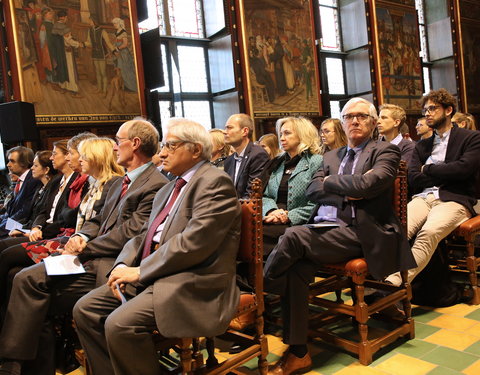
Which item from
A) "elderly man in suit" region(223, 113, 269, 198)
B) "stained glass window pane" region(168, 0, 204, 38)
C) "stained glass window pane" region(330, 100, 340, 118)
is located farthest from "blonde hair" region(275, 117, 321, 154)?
"stained glass window pane" region(330, 100, 340, 118)

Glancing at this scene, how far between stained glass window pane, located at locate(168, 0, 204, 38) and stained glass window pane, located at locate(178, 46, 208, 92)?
380mm

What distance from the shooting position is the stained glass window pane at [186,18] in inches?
449

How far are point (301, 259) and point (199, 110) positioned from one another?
29.3 feet

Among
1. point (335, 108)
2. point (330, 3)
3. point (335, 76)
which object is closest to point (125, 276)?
point (335, 108)

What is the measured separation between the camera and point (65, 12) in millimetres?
8922

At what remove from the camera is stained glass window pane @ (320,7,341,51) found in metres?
14.3

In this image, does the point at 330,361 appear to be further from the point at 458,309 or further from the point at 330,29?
the point at 330,29

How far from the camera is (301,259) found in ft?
10.6

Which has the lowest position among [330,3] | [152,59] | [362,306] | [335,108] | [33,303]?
[362,306]

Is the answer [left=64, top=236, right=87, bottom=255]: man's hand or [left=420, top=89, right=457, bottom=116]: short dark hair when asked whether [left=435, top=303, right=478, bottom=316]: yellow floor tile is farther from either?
[left=64, top=236, right=87, bottom=255]: man's hand

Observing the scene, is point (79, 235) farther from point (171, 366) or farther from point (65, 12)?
point (65, 12)

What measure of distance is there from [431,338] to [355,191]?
127cm

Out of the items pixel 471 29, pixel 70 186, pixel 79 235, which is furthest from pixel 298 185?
pixel 471 29

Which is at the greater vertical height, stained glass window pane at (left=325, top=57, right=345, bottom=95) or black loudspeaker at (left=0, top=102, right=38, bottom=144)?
stained glass window pane at (left=325, top=57, right=345, bottom=95)
